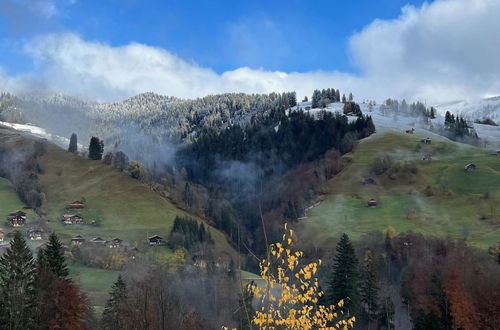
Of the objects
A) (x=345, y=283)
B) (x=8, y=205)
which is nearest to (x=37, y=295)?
(x=345, y=283)

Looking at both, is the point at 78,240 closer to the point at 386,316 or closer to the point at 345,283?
the point at 345,283

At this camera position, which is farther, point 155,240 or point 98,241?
point 155,240

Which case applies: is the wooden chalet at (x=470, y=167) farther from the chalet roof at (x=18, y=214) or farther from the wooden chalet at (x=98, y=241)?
the chalet roof at (x=18, y=214)

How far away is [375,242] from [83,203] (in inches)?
3935

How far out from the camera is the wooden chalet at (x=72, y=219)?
170500 mm

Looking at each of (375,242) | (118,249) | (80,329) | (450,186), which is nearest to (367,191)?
(450,186)

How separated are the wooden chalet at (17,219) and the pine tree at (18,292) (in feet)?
367

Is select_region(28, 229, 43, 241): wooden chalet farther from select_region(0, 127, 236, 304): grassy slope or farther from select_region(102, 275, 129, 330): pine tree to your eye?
select_region(102, 275, 129, 330): pine tree

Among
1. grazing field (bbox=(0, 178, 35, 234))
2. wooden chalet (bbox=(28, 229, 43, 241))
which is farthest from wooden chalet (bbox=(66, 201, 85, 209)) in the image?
wooden chalet (bbox=(28, 229, 43, 241))

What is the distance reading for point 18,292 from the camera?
52625mm

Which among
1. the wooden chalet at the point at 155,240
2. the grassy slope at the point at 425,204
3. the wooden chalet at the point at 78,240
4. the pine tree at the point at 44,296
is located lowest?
the wooden chalet at the point at 155,240

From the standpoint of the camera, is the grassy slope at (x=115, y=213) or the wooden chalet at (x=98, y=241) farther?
the grassy slope at (x=115, y=213)

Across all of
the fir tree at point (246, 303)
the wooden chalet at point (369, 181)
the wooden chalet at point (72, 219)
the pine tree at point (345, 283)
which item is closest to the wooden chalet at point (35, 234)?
the wooden chalet at point (72, 219)

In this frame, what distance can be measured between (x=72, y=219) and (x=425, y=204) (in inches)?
4276
